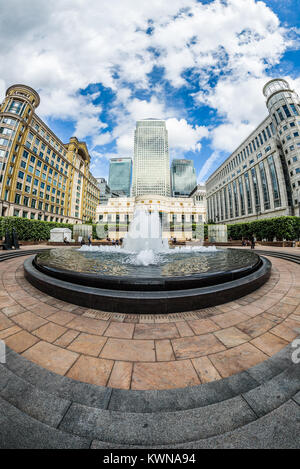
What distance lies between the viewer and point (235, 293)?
160 inches

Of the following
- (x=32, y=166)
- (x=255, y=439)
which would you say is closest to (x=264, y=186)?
(x=255, y=439)

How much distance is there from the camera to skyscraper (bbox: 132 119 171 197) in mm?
110000

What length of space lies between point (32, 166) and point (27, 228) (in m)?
28.5

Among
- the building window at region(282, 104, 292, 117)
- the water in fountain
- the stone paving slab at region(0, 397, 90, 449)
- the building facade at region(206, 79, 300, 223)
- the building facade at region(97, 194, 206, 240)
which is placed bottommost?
the stone paving slab at region(0, 397, 90, 449)

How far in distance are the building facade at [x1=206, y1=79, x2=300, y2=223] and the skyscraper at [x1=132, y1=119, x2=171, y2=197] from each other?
5178 centimetres

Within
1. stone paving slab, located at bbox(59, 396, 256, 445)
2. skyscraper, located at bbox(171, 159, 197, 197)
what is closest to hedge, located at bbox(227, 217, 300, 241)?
stone paving slab, located at bbox(59, 396, 256, 445)

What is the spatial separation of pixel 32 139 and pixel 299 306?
2226 inches

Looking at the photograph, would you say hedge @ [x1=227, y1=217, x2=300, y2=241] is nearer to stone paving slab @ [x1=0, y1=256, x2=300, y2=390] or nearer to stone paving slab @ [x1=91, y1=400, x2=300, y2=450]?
stone paving slab @ [x1=0, y1=256, x2=300, y2=390]

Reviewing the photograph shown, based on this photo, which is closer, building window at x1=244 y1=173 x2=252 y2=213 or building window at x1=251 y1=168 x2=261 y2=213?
building window at x1=251 y1=168 x2=261 y2=213

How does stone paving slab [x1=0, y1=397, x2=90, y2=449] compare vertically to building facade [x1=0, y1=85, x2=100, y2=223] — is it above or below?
below

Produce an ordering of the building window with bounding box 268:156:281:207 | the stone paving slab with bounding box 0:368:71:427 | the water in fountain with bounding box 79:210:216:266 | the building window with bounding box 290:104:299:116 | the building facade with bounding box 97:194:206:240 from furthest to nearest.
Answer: the building facade with bounding box 97:194:206:240 → the building window with bounding box 290:104:299:116 → the building window with bounding box 268:156:281:207 → the water in fountain with bounding box 79:210:216:266 → the stone paving slab with bounding box 0:368:71:427

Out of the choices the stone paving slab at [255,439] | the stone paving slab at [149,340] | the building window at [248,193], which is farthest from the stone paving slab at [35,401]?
the building window at [248,193]

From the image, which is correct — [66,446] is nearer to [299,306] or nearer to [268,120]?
[299,306]

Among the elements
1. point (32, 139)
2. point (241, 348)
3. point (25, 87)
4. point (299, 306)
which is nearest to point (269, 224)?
point (299, 306)
